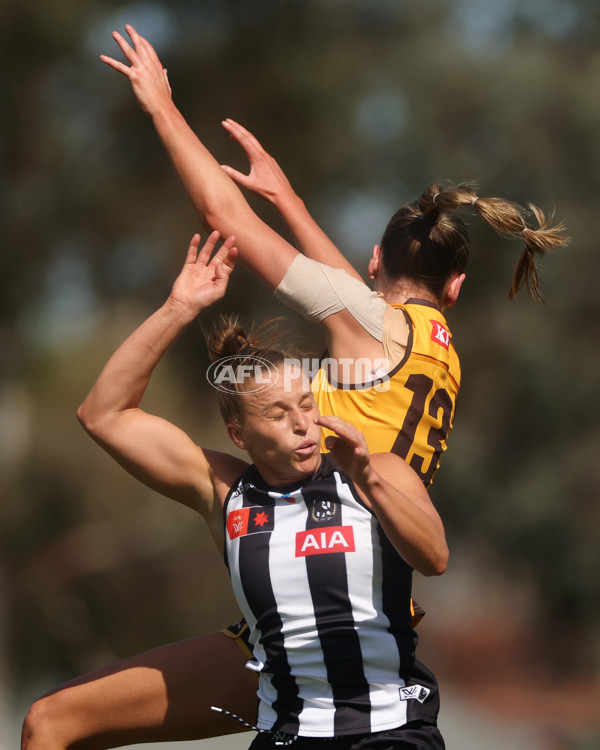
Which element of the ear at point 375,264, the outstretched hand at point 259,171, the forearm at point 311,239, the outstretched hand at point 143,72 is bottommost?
the ear at point 375,264

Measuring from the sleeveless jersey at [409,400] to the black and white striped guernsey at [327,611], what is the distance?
0.20 metres

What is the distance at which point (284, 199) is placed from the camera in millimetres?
3373

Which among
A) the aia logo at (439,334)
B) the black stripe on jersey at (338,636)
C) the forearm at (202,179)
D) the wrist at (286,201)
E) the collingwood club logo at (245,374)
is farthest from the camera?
the wrist at (286,201)

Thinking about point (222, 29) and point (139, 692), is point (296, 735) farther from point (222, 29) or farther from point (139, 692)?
point (222, 29)

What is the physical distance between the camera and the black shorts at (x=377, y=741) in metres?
2.55

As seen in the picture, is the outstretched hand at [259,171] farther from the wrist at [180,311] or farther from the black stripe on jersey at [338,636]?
the black stripe on jersey at [338,636]

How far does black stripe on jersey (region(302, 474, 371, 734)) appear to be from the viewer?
2.57 metres

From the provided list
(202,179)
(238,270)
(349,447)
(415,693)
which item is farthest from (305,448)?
(238,270)

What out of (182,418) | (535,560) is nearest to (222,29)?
(182,418)

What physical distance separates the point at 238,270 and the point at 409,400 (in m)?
10.2

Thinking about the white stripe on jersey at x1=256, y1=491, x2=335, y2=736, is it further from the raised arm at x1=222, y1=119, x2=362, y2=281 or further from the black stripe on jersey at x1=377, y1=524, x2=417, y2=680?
the raised arm at x1=222, y1=119, x2=362, y2=281

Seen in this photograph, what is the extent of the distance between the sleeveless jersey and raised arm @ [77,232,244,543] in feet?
1.16

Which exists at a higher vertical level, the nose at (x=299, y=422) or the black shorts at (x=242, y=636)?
the nose at (x=299, y=422)

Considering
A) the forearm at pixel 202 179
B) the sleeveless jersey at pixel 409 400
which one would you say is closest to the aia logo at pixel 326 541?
the sleeveless jersey at pixel 409 400
